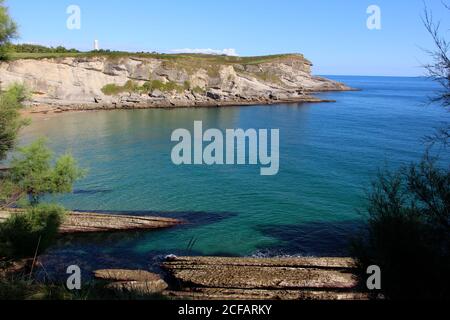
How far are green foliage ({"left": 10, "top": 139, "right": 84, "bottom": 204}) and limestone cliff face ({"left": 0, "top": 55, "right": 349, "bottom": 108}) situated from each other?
233 feet

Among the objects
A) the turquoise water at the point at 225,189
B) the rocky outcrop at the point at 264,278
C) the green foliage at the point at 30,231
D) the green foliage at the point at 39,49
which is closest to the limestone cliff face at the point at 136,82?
the green foliage at the point at 39,49

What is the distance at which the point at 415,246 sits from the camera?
1138cm

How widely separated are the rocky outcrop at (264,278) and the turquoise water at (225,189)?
2.53 meters

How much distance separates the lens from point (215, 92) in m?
116

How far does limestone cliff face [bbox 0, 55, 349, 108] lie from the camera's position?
9269 centimetres

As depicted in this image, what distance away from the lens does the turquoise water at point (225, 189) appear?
85.8 ft

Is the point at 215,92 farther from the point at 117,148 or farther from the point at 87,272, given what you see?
the point at 87,272

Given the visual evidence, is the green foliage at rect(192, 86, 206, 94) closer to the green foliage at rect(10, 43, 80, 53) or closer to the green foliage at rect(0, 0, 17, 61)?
the green foliage at rect(10, 43, 80, 53)

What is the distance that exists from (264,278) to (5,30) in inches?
761

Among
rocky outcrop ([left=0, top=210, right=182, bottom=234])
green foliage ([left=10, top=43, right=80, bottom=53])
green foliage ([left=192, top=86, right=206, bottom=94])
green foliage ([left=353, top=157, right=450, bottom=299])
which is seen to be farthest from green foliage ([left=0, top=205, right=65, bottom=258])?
green foliage ([left=10, top=43, right=80, bottom=53])

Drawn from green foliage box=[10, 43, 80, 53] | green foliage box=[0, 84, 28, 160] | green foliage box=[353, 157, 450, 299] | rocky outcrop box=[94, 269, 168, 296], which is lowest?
rocky outcrop box=[94, 269, 168, 296]

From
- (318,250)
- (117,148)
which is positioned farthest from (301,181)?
(117,148)

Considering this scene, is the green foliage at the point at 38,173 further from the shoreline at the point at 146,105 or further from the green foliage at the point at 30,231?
the shoreline at the point at 146,105
